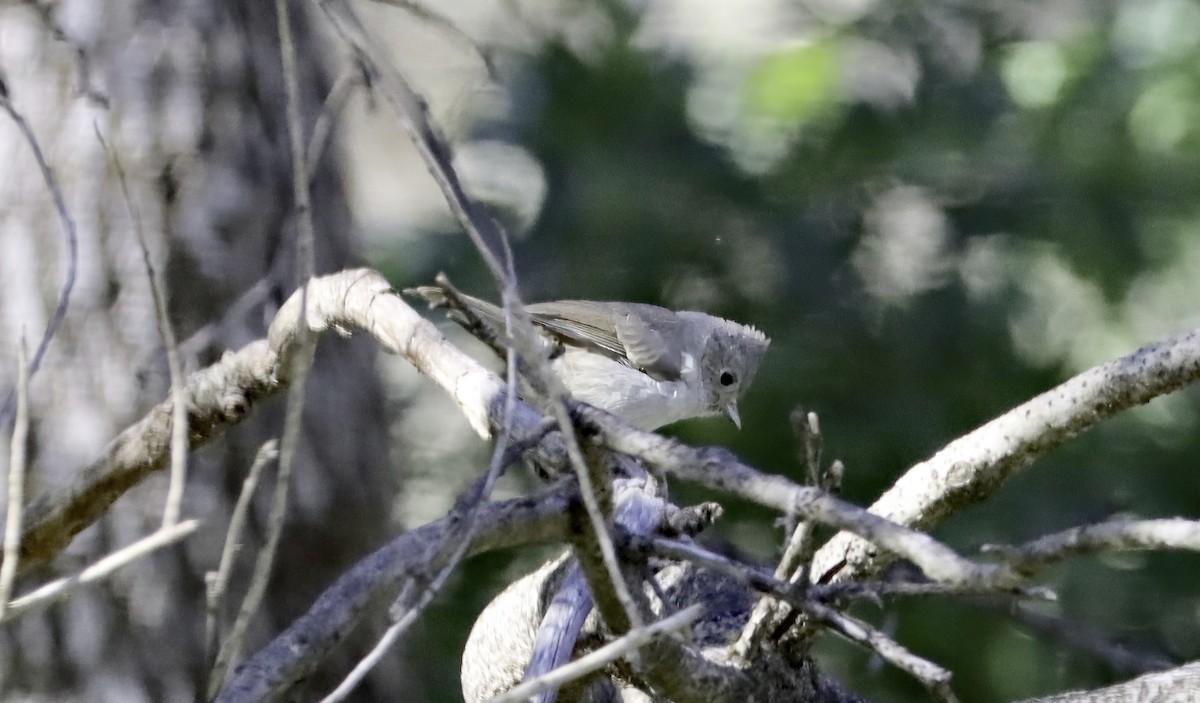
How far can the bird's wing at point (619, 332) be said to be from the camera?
2.38 m

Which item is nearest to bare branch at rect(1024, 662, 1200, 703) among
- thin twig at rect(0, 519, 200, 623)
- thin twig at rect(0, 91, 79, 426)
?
thin twig at rect(0, 519, 200, 623)

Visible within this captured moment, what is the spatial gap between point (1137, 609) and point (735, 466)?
2.09m

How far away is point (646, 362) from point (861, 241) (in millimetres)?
692

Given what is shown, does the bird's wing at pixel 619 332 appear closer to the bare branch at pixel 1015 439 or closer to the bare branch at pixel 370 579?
the bare branch at pixel 1015 439

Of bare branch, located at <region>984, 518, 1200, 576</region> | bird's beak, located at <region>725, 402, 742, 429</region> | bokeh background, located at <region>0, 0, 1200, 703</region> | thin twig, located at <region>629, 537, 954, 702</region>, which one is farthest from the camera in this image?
bokeh background, located at <region>0, 0, 1200, 703</region>

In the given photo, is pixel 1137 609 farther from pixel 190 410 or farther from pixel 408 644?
pixel 190 410

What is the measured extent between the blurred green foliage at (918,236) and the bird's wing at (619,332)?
0.38 metres

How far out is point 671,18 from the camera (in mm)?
3094

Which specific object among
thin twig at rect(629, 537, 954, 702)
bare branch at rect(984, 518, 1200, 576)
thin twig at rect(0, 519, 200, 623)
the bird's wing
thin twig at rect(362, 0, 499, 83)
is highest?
thin twig at rect(362, 0, 499, 83)

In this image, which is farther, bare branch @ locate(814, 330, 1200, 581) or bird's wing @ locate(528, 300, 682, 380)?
bird's wing @ locate(528, 300, 682, 380)

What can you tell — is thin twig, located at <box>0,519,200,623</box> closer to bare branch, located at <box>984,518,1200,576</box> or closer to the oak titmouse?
bare branch, located at <box>984,518,1200,576</box>

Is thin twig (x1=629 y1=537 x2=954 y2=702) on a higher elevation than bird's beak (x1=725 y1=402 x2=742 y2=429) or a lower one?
lower

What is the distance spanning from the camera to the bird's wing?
238 centimetres

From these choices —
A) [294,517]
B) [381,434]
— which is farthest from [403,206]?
[294,517]
